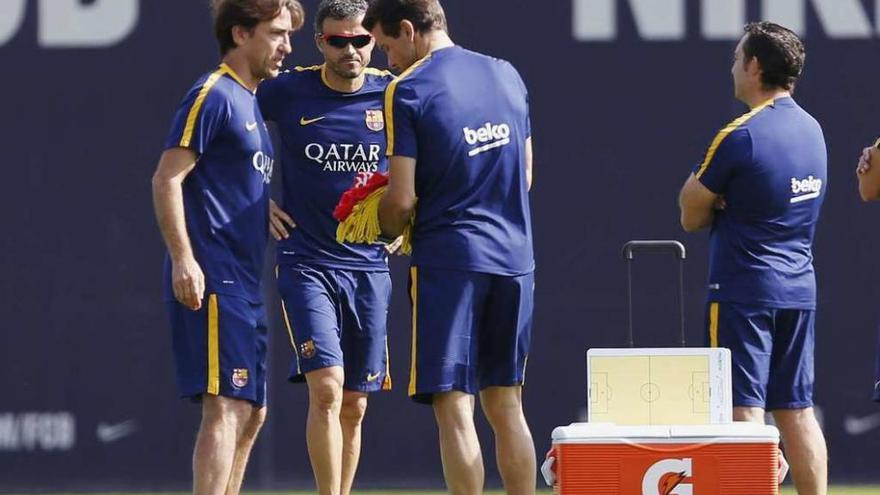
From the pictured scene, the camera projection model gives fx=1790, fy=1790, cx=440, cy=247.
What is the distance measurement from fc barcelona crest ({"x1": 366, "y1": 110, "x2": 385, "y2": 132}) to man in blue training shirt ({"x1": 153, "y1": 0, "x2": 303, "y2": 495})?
3.14ft

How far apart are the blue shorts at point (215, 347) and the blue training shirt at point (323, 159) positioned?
3.35ft

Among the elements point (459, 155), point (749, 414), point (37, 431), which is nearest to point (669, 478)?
point (749, 414)

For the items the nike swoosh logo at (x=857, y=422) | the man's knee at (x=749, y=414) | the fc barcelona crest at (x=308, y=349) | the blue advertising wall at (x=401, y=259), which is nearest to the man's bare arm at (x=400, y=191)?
the fc barcelona crest at (x=308, y=349)

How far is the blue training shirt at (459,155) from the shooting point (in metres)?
5.49

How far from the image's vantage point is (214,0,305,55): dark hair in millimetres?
5695

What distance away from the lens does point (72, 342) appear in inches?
328

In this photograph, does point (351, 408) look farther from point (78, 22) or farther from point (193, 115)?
point (78, 22)

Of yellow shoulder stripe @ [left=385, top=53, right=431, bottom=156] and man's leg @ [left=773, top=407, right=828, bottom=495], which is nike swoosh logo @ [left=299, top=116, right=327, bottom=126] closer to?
yellow shoulder stripe @ [left=385, top=53, right=431, bottom=156]

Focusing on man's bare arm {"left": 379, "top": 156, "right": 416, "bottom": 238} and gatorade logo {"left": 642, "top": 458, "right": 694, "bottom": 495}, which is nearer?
gatorade logo {"left": 642, "top": 458, "right": 694, "bottom": 495}

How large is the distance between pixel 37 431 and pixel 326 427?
2.49m

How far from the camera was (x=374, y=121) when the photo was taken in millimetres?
6648

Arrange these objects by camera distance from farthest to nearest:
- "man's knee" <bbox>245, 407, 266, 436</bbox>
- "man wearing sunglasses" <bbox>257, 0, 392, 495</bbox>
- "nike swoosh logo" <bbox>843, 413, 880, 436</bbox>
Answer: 1. "nike swoosh logo" <bbox>843, 413, 880, 436</bbox>
2. "man wearing sunglasses" <bbox>257, 0, 392, 495</bbox>
3. "man's knee" <bbox>245, 407, 266, 436</bbox>

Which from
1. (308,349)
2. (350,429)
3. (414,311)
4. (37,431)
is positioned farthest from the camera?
(37,431)

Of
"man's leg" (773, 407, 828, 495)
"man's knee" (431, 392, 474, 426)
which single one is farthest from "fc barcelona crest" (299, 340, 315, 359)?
"man's leg" (773, 407, 828, 495)
